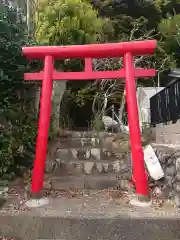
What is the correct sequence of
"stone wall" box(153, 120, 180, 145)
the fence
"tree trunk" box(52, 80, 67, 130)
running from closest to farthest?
"stone wall" box(153, 120, 180, 145)
the fence
"tree trunk" box(52, 80, 67, 130)

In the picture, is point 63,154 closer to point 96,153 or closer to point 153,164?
point 96,153

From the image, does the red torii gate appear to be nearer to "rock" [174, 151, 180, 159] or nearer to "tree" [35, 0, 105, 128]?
"rock" [174, 151, 180, 159]

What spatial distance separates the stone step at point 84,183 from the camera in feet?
20.4

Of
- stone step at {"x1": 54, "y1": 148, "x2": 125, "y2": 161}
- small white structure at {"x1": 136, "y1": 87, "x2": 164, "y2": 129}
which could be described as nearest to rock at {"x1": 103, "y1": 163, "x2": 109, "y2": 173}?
stone step at {"x1": 54, "y1": 148, "x2": 125, "y2": 161}

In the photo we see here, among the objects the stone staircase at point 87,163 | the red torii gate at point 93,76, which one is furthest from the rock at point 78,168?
the red torii gate at point 93,76

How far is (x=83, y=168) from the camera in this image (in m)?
6.68

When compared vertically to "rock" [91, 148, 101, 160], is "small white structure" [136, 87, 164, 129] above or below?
above

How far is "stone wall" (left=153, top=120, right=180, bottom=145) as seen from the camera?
237 inches

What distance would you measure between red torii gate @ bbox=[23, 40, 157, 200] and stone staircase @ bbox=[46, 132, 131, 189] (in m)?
1.10

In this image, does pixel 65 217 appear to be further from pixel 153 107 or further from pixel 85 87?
pixel 85 87

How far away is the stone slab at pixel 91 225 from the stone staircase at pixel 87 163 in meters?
1.60

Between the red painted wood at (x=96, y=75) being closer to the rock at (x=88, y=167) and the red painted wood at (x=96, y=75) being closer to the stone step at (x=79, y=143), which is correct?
the rock at (x=88, y=167)

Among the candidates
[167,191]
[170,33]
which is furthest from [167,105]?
[170,33]

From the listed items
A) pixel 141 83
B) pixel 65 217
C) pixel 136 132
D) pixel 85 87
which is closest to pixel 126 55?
pixel 136 132
